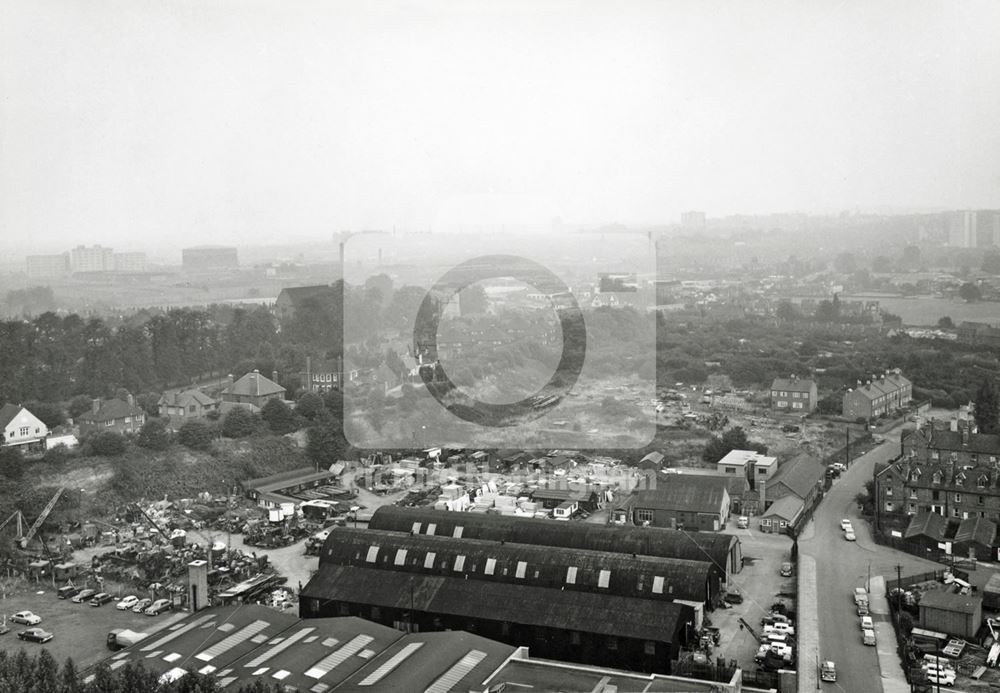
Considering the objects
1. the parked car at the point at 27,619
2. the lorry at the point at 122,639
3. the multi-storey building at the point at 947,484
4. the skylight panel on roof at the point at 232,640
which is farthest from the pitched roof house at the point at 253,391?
the multi-storey building at the point at 947,484

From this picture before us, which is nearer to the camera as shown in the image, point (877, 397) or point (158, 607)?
point (158, 607)

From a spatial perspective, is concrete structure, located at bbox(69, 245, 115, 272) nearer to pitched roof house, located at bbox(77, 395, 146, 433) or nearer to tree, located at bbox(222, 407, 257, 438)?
pitched roof house, located at bbox(77, 395, 146, 433)

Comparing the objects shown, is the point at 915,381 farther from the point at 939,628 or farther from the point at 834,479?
the point at 939,628

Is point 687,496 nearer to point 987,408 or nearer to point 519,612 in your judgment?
point 519,612

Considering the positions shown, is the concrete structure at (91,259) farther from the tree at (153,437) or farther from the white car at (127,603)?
the white car at (127,603)

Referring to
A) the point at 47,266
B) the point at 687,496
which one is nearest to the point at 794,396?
the point at 687,496

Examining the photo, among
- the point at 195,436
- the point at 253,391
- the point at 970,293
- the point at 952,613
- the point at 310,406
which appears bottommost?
the point at 952,613
